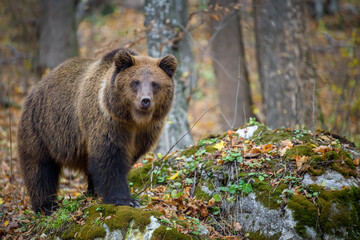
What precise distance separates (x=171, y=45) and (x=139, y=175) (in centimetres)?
368

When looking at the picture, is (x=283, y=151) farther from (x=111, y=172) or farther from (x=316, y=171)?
(x=111, y=172)

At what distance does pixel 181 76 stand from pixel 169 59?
3.39 meters

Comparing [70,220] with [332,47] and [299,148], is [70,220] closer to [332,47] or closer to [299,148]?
[299,148]

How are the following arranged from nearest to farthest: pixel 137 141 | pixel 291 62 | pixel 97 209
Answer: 1. pixel 97 209
2. pixel 137 141
3. pixel 291 62

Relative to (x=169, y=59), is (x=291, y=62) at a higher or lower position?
lower

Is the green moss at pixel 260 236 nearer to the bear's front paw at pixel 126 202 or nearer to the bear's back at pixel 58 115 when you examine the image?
the bear's front paw at pixel 126 202

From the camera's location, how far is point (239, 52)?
12055 mm

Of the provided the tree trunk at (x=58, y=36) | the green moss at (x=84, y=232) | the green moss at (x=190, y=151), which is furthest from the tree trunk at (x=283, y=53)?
the green moss at (x=84, y=232)

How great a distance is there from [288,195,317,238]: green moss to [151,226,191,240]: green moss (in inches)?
54.4

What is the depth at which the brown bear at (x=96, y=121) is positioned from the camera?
532 centimetres

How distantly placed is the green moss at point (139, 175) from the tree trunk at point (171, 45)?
2.22 meters

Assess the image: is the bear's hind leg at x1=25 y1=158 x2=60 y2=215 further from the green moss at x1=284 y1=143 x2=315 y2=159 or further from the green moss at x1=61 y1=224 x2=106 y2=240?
the green moss at x1=284 y1=143 x2=315 y2=159

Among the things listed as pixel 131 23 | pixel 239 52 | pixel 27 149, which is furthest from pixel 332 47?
pixel 27 149

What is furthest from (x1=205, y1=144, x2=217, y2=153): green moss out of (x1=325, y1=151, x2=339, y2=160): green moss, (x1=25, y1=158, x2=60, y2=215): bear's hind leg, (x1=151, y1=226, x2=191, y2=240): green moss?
(x1=25, y1=158, x2=60, y2=215): bear's hind leg
